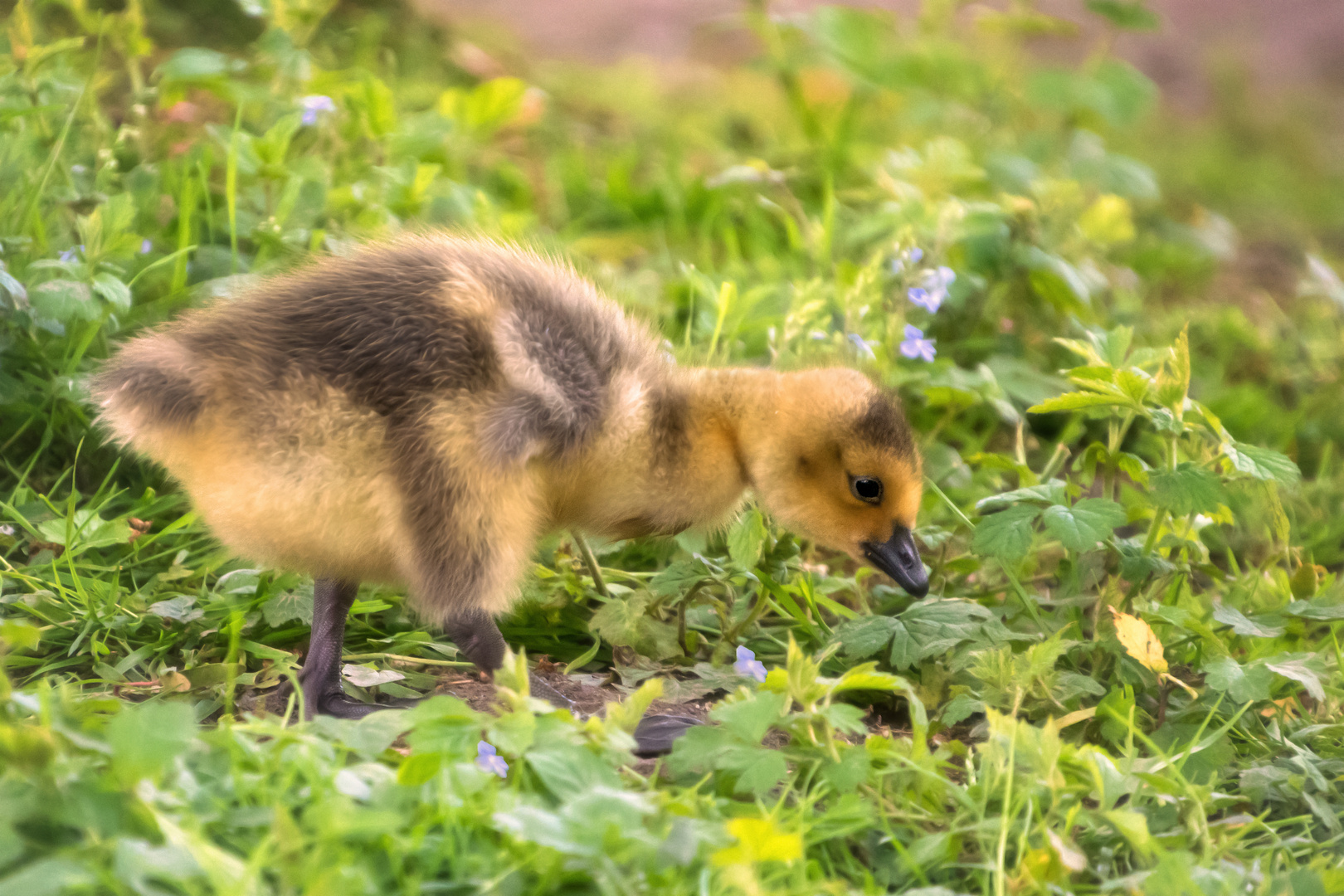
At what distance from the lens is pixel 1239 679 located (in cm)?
226

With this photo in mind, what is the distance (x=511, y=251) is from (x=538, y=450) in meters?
0.58

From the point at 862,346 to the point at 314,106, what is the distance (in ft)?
5.38

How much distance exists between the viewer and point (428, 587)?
7.11 feet

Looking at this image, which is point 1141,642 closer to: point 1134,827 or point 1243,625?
point 1243,625

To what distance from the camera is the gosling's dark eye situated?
244 cm

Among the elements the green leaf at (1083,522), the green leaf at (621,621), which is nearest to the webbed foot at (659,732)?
the green leaf at (621,621)

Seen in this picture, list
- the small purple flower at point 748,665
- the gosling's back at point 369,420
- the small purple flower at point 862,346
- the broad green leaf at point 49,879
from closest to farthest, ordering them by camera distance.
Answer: the broad green leaf at point 49,879
the gosling's back at point 369,420
the small purple flower at point 748,665
the small purple flower at point 862,346

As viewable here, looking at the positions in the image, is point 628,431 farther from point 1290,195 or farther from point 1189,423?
point 1290,195

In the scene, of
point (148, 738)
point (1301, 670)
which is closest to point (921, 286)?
point (1301, 670)

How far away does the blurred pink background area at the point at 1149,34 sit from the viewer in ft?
22.6

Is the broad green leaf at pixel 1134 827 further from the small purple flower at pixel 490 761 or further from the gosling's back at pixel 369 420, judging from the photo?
the gosling's back at pixel 369 420

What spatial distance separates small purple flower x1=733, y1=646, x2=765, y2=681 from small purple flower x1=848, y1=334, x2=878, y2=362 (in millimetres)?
1034

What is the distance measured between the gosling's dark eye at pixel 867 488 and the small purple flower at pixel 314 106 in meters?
1.91

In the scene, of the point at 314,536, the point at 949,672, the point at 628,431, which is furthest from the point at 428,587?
the point at 949,672
